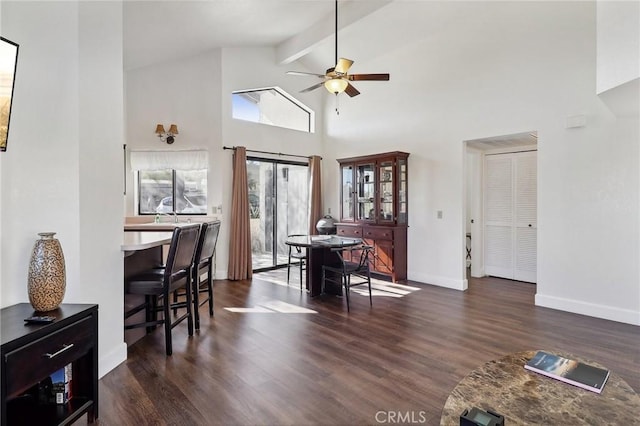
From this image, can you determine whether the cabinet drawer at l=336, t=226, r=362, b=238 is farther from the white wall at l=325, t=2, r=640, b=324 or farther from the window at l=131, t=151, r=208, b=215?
the window at l=131, t=151, r=208, b=215

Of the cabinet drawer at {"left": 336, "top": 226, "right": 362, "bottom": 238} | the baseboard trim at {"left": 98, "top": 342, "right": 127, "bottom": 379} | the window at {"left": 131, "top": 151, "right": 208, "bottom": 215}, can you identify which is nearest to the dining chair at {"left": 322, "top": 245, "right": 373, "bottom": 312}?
the cabinet drawer at {"left": 336, "top": 226, "right": 362, "bottom": 238}

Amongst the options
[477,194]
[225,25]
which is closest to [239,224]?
[225,25]

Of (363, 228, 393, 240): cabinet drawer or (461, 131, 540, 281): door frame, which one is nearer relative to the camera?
(363, 228, 393, 240): cabinet drawer

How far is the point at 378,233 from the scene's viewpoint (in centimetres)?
556

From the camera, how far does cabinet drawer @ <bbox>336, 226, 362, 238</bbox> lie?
5.87 m

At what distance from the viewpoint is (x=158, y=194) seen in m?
5.97

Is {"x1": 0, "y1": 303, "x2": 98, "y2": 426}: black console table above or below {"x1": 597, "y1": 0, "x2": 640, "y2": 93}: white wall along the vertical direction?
below

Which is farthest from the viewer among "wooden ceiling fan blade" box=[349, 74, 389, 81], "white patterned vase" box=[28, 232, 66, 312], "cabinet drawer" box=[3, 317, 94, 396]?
"wooden ceiling fan blade" box=[349, 74, 389, 81]

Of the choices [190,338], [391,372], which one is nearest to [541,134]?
[391,372]

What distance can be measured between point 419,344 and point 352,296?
1665 mm

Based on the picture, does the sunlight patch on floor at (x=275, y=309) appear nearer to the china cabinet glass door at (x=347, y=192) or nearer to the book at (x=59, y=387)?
the book at (x=59, y=387)

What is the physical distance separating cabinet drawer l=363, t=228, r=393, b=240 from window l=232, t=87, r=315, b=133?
254cm

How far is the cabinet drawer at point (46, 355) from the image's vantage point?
145 centimetres

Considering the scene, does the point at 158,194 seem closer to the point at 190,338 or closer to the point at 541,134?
the point at 190,338
